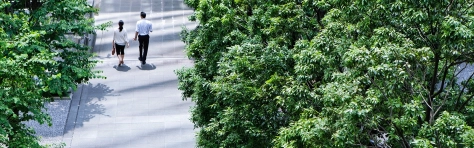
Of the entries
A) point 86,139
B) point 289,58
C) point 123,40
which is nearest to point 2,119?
point 289,58

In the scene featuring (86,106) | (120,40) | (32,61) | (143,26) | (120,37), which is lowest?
(86,106)

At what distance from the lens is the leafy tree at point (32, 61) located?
41.8 feet

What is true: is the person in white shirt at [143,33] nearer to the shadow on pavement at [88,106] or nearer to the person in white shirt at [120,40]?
the person in white shirt at [120,40]

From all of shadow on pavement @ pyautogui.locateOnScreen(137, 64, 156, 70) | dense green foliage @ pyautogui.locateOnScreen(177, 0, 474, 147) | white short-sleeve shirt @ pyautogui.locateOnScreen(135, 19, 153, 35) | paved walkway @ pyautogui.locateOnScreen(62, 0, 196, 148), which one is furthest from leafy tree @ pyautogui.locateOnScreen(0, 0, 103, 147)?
shadow on pavement @ pyautogui.locateOnScreen(137, 64, 156, 70)

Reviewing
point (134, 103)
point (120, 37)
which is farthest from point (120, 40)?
point (134, 103)

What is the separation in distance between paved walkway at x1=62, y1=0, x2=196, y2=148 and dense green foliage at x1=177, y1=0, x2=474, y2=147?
13.0 feet

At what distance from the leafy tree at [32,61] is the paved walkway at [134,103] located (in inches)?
92.0

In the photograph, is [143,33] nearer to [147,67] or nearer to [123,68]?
[147,67]

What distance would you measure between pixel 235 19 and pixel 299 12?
214cm

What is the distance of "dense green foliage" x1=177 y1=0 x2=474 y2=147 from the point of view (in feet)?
34.7

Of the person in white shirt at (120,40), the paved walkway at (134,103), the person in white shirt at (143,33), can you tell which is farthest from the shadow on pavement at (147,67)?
the person in white shirt at (120,40)

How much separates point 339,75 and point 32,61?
5.66m

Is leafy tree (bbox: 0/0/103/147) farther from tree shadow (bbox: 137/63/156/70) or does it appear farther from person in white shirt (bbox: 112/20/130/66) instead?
tree shadow (bbox: 137/63/156/70)

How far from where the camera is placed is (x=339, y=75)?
11.2m
